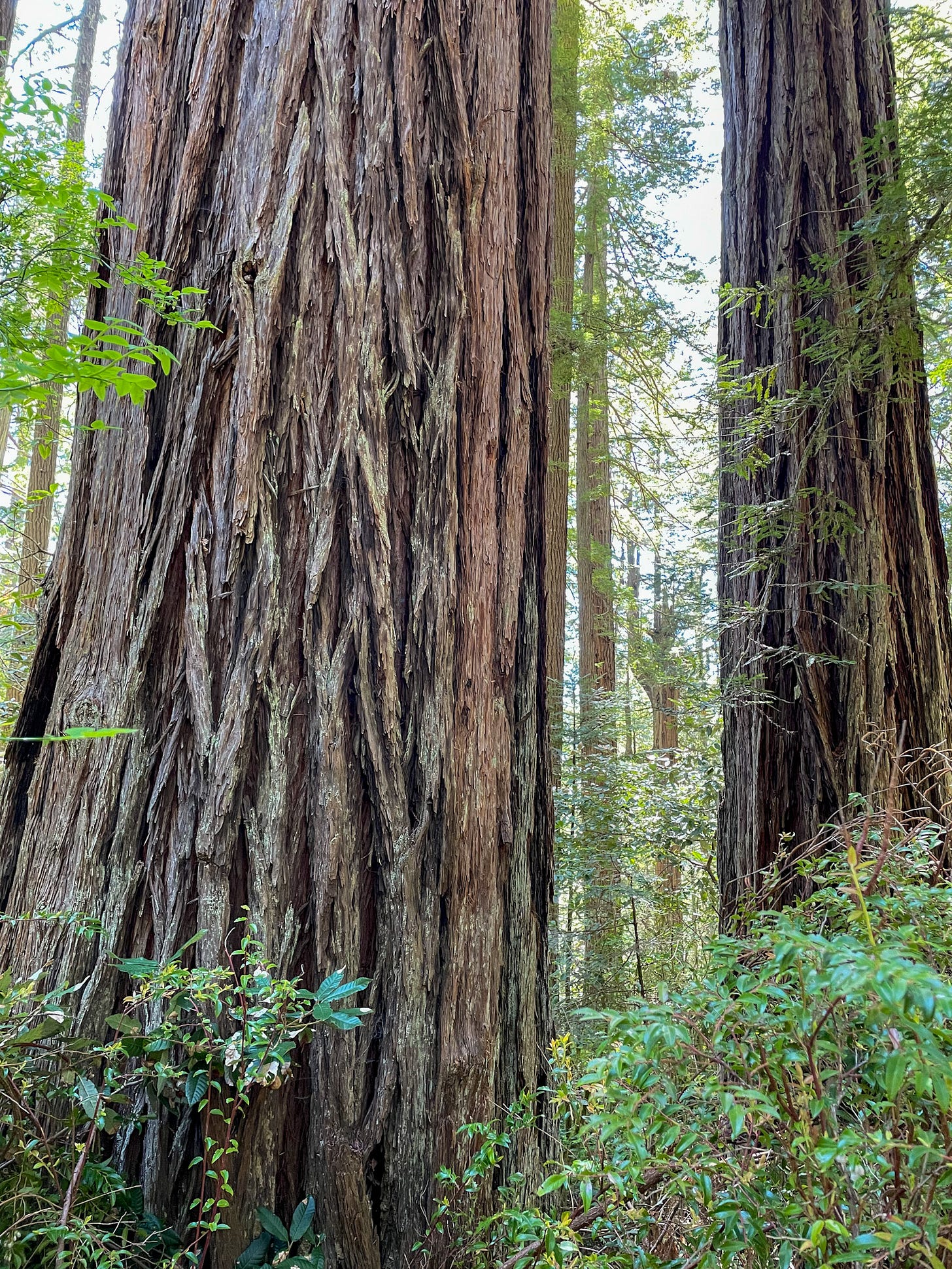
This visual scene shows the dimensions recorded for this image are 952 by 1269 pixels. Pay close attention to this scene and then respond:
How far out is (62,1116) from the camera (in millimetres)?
1492

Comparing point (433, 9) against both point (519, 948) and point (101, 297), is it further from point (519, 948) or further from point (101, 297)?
point (519, 948)

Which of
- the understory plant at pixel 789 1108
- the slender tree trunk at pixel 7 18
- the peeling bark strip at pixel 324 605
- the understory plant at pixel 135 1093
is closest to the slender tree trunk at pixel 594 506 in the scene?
the peeling bark strip at pixel 324 605

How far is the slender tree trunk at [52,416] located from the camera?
→ 229cm

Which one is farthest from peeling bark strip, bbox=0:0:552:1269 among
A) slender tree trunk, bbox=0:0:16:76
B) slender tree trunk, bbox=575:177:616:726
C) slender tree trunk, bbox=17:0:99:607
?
slender tree trunk, bbox=0:0:16:76

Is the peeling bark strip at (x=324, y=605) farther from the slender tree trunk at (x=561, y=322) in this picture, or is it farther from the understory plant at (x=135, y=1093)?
the slender tree trunk at (x=561, y=322)

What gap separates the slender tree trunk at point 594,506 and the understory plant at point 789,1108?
582 centimetres

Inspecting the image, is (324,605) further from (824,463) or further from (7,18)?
(7,18)

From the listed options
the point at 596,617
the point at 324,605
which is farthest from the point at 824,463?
the point at 596,617

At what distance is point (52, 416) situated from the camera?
12.7 ft

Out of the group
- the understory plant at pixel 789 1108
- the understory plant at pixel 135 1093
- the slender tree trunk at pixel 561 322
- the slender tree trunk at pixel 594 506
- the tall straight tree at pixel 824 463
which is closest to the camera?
the understory plant at pixel 789 1108

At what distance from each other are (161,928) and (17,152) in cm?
189

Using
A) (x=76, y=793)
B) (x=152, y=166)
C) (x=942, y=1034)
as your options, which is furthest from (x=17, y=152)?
(x=942, y=1034)

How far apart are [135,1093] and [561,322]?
18.6ft

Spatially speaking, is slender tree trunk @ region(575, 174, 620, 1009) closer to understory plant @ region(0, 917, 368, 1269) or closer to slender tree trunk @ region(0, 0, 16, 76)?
understory plant @ region(0, 917, 368, 1269)
